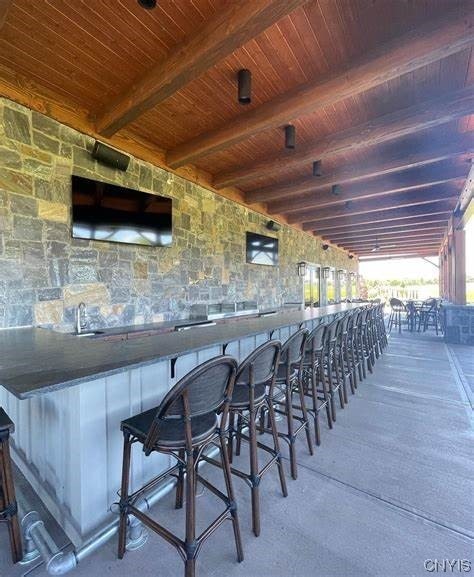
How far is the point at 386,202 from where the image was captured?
18.1ft

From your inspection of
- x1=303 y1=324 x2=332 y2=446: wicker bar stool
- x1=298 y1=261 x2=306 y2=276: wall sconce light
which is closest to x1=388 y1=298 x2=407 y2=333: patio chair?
x1=298 y1=261 x2=306 y2=276: wall sconce light

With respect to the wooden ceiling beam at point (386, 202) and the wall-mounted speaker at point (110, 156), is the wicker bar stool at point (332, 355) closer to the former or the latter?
the wall-mounted speaker at point (110, 156)

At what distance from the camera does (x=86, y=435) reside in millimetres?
1425

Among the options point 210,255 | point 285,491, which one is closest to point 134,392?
point 285,491

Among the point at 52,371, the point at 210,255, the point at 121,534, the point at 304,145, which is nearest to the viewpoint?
the point at 52,371

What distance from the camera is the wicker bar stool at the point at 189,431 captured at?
1.13 metres

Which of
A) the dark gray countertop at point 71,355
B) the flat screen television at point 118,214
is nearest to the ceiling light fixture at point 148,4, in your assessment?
the flat screen television at point 118,214

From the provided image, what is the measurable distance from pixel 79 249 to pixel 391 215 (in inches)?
245

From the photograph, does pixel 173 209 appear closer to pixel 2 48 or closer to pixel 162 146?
pixel 162 146

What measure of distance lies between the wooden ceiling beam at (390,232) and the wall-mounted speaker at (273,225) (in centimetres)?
292

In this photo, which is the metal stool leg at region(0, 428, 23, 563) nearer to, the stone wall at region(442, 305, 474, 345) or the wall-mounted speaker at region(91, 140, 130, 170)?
the wall-mounted speaker at region(91, 140, 130, 170)

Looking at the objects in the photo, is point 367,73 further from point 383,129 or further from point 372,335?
point 372,335

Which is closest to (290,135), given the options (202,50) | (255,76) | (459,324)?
(255,76)

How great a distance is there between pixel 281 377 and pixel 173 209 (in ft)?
9.03
